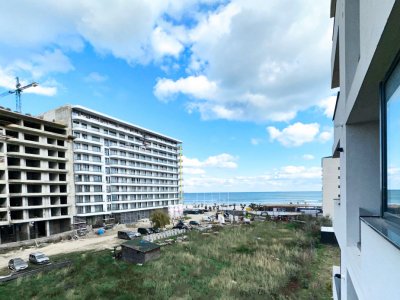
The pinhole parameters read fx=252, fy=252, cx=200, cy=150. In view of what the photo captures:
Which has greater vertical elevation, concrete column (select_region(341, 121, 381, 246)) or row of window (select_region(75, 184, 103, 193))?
concrete column (select_region(341, 121, 381, 246))

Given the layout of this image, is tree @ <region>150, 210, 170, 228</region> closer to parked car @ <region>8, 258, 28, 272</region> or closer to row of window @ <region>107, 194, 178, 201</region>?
row of window @ <region>107, 194, 178, 201</region>

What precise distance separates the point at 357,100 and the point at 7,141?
155ft

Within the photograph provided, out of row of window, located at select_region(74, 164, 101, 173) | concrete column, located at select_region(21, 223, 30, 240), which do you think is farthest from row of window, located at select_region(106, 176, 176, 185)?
Answer: concrete column, located at select_region(21, 223, 30, 240)

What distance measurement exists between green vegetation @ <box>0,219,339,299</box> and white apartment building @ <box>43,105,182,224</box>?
21.9 metres

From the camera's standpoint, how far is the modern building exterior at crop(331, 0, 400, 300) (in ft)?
10.6

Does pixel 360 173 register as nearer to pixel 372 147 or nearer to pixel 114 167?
pixel 372 147

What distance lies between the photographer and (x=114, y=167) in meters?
58.5

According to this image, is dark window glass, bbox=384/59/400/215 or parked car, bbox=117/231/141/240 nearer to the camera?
dark window glass, bbox=384/59/400/215

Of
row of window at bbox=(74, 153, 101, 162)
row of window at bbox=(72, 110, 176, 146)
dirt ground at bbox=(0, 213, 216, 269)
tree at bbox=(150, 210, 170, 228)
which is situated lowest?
dirt ground at bbox=(0, 213, 216, 269)

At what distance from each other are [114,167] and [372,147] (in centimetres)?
5757

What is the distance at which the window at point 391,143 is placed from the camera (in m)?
3.69

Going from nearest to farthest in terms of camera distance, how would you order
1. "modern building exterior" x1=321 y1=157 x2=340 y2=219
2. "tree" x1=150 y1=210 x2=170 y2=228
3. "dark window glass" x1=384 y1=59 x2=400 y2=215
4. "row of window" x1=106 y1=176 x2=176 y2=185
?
1. "dark window glass" x1=384 y1=59 x2=400 y2=215
2. "tree" x1=150 y1=210 x2=170 y2=228
3. "modern building exterior" x1=321 y1=157 x2=340 y2=219
4. "row of window" x1=106 y1=176 x2=176 y2=185

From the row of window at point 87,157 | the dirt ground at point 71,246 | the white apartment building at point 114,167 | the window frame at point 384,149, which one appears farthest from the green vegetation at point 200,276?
the row of window at point 87,157

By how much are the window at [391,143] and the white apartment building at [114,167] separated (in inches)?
2067
